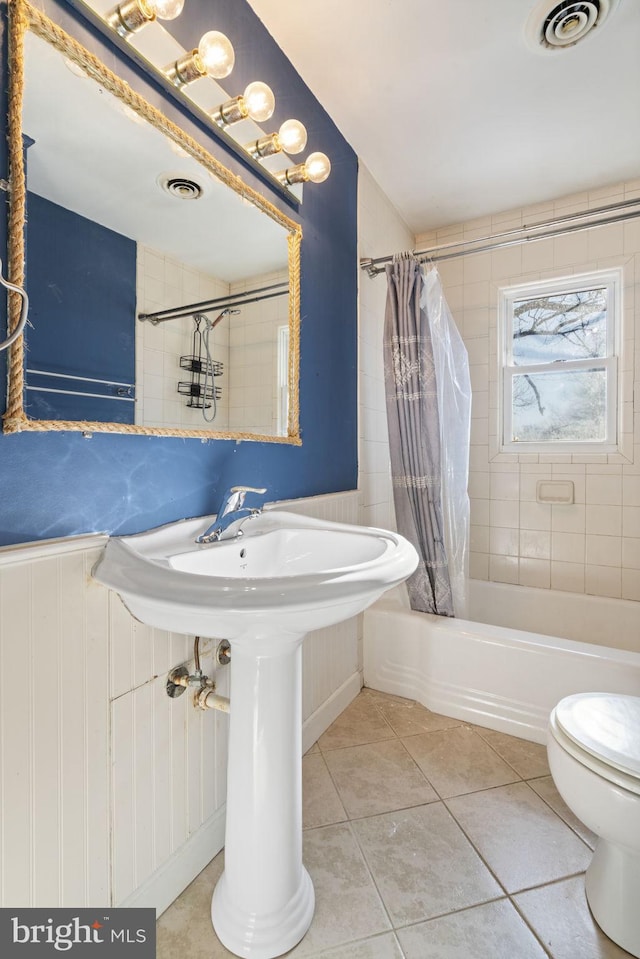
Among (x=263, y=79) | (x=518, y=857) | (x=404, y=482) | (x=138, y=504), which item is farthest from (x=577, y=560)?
(x=263, y=79)

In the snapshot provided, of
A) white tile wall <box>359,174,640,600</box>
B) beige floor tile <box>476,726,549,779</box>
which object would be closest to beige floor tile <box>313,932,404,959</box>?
beige floor tile <box>476,726,549,779</box>

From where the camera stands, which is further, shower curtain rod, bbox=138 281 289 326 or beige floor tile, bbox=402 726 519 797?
beige floor tile, bbox=402 726 519 797

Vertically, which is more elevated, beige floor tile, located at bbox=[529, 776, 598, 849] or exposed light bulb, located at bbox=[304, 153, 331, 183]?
exposed light bulb, located at bbox=[304, 153, 331, 183]

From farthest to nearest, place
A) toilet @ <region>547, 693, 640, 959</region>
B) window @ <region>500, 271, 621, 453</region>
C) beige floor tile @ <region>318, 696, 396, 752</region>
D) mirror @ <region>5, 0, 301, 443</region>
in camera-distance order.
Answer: window @ <region>500, 271, 621, 453</region>
beige floor tile @ <region>318, 696, 396, 752</region>
toilet @ <region>547, 693, 640, 959</region>
mirror @ <region>5, 0, 301, 443</region>

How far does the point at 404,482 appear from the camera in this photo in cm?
189

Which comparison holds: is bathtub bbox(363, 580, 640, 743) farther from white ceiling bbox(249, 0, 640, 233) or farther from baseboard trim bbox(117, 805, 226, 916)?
white ceiling bbox(249, 0, 640, 233)

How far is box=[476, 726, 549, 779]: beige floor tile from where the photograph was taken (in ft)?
4.77

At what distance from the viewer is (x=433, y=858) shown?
1.13 metres

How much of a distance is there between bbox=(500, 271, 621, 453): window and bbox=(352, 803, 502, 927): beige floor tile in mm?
1879

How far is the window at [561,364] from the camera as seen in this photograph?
231 centimetres

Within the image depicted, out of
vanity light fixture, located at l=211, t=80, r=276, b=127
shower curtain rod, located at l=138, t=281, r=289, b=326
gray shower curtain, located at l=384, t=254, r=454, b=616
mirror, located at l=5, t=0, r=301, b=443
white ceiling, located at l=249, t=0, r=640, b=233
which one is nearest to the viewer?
mirror, located at l=5, t=0, r=301, b=443

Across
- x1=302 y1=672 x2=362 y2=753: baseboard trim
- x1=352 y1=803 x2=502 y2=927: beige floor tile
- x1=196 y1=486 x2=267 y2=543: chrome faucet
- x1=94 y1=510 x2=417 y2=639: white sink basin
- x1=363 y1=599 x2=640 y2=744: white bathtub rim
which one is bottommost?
x1=352 y1=803 x2=502 y2=927: beige floor tile

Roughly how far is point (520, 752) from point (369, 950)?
0.87m

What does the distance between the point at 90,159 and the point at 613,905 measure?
1.86 metres
